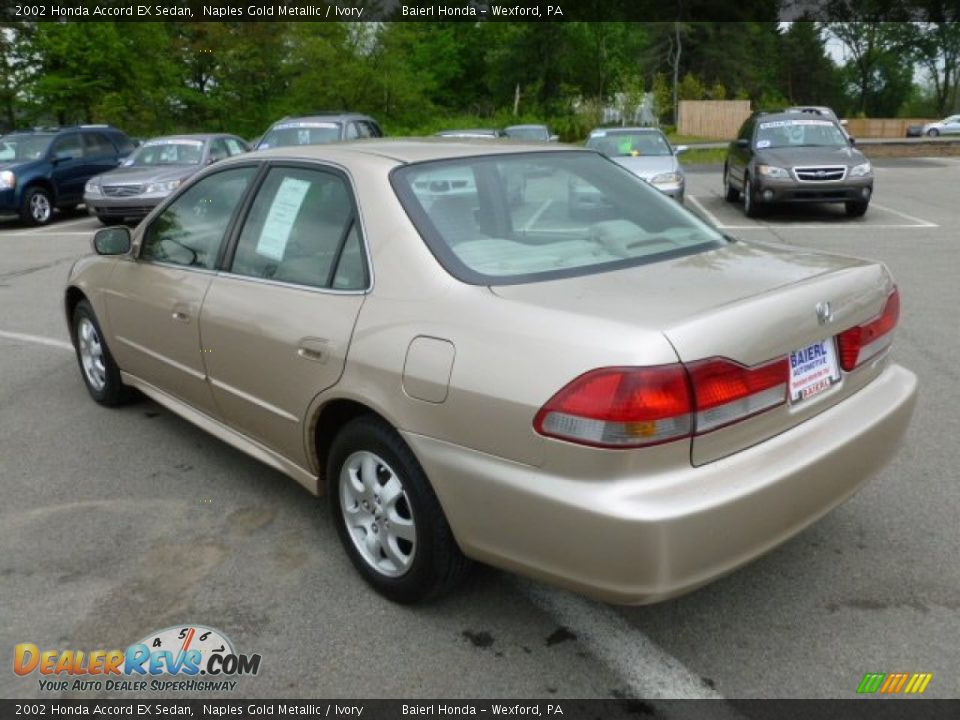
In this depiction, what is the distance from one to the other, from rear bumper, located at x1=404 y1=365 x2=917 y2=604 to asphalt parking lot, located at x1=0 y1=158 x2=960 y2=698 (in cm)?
41

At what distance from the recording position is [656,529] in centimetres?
239

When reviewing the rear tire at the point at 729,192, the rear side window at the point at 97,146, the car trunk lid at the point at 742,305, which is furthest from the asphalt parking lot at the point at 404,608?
the rear side window at the point at 97,146

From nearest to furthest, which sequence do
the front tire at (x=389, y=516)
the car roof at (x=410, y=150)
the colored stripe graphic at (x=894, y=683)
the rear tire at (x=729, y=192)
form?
the colored stripe graphic at (x=894, y=683) < the front tire at (x=389, y=516) < the car roof at (x=410, y=150) < the rear tire at (x=729, y=192)

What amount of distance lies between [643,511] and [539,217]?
1.53 metres

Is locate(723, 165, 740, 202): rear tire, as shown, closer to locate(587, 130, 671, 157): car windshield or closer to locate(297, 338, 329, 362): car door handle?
locate(587, 130, 671, 157): car windshield

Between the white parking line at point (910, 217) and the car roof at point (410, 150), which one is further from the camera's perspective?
the white parking line at point (910, 217)

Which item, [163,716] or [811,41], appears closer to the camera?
[163,716]

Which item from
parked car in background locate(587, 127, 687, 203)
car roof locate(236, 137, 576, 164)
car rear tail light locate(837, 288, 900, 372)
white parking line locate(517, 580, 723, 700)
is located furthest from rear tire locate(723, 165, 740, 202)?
white parking line locate(517, 580, 723, 700)

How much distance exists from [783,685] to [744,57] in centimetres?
7520

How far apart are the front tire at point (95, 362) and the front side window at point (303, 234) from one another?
183cm

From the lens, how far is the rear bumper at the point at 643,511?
Result: 242cm

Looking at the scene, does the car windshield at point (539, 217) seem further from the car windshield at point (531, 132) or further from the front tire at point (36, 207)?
the car windshield at point (531, 132)

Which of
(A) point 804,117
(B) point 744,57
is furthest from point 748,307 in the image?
(B) point 744,57

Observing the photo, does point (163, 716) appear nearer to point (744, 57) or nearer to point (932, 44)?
point (744, 57)
